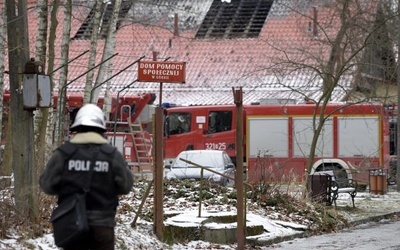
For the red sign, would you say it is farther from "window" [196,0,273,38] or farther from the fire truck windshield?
"window" [196,0,273,38]

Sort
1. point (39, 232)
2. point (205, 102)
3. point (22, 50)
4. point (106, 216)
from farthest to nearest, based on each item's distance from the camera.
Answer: point (205, 102) < point (22, 50) < point (39, 232) < point (106, 216)

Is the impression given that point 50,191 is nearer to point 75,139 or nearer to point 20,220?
point 75,139

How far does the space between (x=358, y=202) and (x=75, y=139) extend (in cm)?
1729

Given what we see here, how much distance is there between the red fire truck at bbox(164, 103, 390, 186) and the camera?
33969mm

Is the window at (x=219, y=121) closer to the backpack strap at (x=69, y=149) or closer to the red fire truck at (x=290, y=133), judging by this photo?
the red fire truck at (x=290, y=133)

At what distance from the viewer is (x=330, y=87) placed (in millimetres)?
24891

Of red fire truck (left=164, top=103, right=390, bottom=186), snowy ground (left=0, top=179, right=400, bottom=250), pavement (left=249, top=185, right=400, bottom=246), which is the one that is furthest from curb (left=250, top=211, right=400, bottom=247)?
red fire truck (left=164, top=103, right=390, bottom=186)

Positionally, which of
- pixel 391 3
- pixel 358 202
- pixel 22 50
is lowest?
pixel 358 202

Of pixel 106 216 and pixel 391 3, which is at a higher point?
pixel 391 3

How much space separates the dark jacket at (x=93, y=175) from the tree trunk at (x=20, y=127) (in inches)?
179

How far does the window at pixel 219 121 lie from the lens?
36.0m

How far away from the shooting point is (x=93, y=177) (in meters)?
8.28

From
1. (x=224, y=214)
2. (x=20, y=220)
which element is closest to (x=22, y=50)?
(x=20, y=220)

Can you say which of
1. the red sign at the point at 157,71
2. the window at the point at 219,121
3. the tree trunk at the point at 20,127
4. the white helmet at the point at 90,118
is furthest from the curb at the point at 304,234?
the window at the point at 219,121
